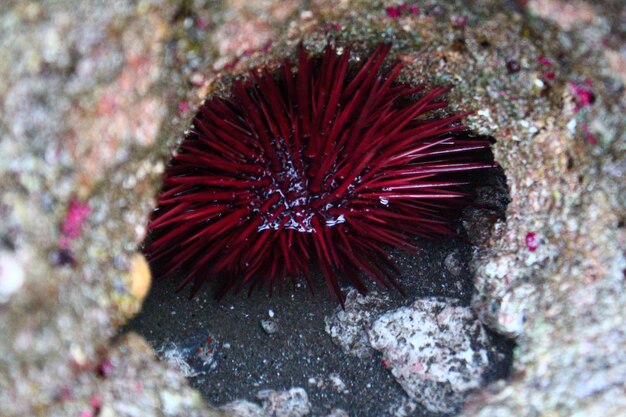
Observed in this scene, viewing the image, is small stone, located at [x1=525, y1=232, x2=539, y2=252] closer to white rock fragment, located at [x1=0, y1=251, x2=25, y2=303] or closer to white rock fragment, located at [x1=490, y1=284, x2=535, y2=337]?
white rock fragment, located at [x1=490, y1=284, x2=535, y2=337]

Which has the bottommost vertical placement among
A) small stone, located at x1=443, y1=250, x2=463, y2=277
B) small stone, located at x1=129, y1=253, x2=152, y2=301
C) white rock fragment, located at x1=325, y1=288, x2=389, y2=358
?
small stone, located at x1=129, y1=253, x2=152, y2=301

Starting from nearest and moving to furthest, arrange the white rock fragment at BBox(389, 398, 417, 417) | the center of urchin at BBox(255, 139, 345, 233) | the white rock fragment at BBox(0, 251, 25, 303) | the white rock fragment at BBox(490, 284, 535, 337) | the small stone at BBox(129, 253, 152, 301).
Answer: the white rock fragment at BBox(0, 251, 25, 303) < the small stone at BBox(129, 253, 152, 301) < the white rock fragment at BBox(490, 284, 535, 337) < the white rock fragment at BBox(389, 398, 417, 417) < the center of urchin at BBox(255, 139, 345, 233)

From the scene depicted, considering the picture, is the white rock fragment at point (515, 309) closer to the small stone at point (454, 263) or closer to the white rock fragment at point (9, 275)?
the small stone at point (454, 263)

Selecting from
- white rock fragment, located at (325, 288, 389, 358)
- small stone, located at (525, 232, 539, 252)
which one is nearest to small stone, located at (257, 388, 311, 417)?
white rock fragment, located at (325, 288, 389, 358)

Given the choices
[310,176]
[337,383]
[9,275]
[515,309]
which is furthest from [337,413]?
[9,275]

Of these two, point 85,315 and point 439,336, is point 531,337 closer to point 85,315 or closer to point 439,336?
point 439,336

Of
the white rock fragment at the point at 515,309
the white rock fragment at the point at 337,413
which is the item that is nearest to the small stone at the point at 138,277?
the white rock fragment at the point at 337,413

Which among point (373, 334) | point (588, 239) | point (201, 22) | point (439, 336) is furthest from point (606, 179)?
point (201, 22)
